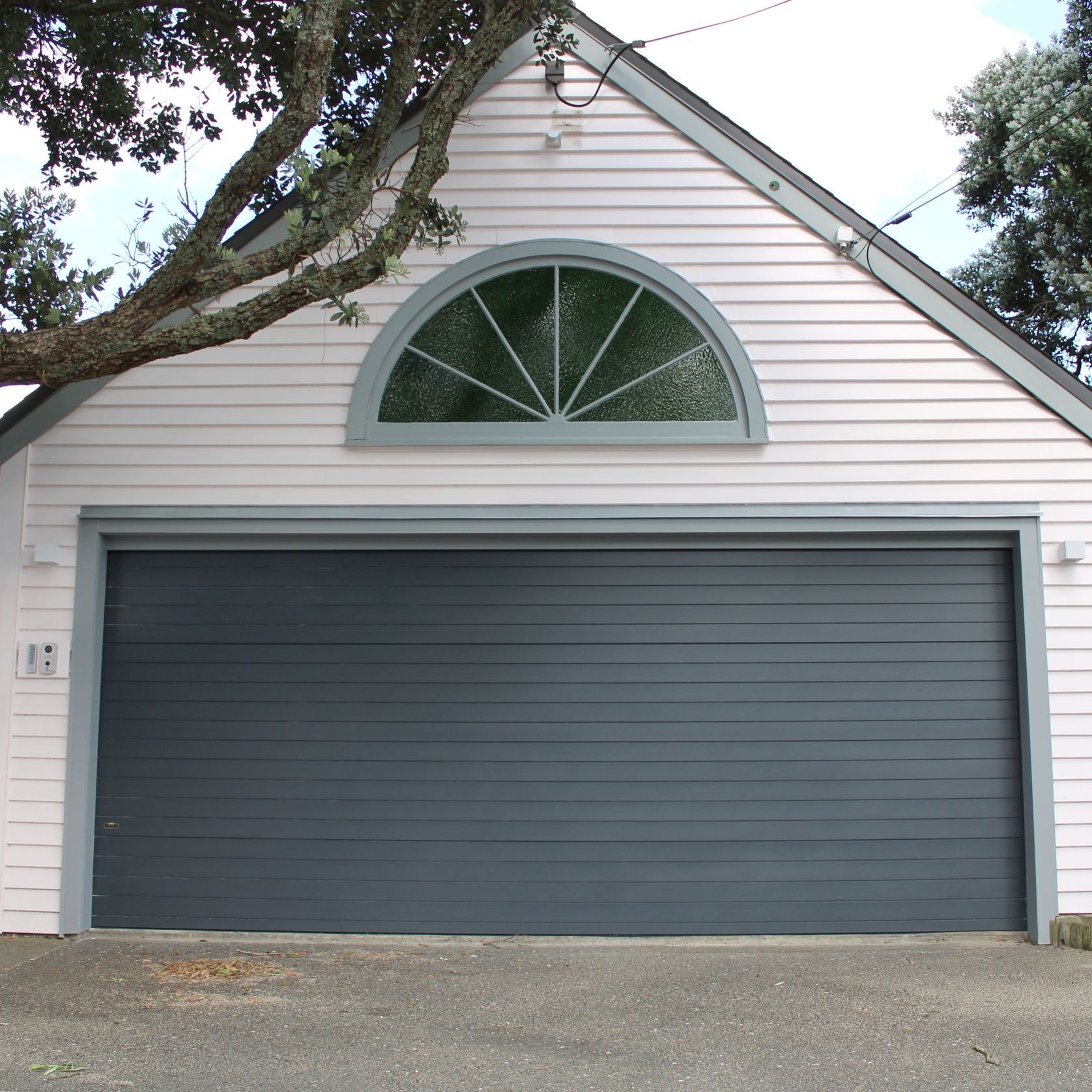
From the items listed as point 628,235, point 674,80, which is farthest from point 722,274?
point 674,80

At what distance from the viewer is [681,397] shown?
6816mm

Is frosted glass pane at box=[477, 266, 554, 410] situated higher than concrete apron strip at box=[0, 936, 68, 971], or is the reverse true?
frosted glass pane at box=[477, 266, 554, 410]

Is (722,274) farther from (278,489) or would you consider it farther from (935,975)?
(935,975)

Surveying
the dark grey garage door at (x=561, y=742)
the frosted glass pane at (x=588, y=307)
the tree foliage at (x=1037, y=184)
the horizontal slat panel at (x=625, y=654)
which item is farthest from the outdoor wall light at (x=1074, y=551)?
the tree foliage at (x=1037, y=184)

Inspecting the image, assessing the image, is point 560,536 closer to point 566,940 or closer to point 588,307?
point 588,307

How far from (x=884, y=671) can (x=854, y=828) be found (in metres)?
1.03

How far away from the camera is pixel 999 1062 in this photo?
177 inches

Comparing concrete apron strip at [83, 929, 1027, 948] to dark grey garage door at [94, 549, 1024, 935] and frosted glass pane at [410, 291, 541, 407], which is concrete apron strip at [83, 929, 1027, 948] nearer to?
dark grey garage door at [94, 549, 1024, 935]

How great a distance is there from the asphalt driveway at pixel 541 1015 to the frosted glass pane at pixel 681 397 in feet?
11.1

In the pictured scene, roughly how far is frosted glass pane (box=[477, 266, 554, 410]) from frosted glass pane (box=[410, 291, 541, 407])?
0.30 ft

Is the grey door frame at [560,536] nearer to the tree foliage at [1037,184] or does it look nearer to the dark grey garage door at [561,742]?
the dark grey garage door at [561,742]

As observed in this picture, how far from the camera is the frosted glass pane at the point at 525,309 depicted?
688 centimetres

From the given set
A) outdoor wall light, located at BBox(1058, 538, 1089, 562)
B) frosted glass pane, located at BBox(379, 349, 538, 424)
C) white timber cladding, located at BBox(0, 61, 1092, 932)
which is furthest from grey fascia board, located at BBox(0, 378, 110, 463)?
outdoor wall light, located at BBox(1058, 538, 1089, 562)

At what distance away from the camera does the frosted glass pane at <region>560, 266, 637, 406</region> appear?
22.6ft
